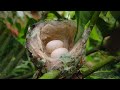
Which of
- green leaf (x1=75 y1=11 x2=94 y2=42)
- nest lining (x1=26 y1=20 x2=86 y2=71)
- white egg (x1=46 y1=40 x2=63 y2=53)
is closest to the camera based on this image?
green leaf (x1=75 y1=11 x2=94 y2=42)

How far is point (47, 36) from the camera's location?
1.52 meters

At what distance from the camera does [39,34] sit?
1.45 m

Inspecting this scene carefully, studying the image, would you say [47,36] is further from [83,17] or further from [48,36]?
[83,17]

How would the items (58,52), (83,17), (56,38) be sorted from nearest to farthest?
(83,17) < (58,52) < (56,38)

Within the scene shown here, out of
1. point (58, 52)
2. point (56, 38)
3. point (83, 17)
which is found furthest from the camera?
point (56, 38)

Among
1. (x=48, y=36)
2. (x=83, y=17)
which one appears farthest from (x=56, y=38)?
(x=83, y=17)

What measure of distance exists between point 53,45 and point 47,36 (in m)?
0.05

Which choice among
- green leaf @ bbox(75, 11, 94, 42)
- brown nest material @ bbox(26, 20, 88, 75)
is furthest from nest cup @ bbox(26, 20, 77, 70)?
green leaf @ bbox(75, 11, 94, 42)

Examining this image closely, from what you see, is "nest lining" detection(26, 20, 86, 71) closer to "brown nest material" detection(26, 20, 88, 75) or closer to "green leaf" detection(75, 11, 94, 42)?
"brown nest material" detection(26, 20, 88, 75)

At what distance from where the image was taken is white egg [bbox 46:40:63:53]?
58.9 inches
